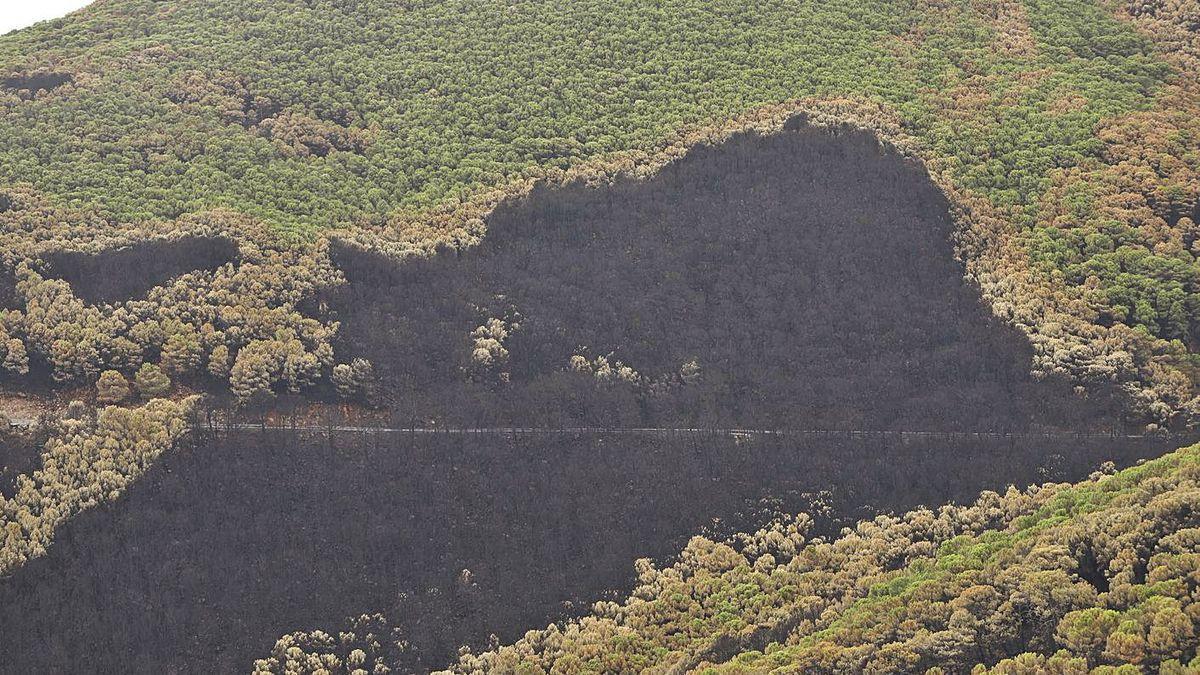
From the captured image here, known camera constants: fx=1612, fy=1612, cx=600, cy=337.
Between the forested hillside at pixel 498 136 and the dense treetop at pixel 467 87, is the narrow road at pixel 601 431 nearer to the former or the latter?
the forested hillside at pixel 498 136

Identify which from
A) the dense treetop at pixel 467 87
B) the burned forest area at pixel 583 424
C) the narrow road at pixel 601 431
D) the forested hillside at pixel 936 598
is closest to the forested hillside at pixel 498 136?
the dense treetop at pixel 467 87

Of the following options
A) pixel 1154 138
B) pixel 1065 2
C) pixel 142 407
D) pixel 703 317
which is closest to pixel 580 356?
pixel 703 317

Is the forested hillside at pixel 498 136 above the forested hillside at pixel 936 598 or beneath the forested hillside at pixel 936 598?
above

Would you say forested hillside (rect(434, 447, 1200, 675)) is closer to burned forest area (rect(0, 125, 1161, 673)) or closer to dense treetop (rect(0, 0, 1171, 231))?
burned forest area (rect(0, 125, 1161, 673))

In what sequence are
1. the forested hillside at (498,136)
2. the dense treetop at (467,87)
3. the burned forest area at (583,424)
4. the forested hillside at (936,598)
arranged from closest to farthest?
the forested hillside at (936,598) → the burned forest area at (583,424) → the forested hillside at (498,136) → the dense treetop at (467,87)

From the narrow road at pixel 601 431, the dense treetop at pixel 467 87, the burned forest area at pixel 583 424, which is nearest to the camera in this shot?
the burned forest area at pixel 583 424

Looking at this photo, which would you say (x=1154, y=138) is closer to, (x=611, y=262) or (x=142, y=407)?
(x=611, y=262)

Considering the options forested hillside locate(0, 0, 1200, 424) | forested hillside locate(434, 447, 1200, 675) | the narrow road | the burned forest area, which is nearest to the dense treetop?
forested hillside locate(0, 0, 1200, 424)

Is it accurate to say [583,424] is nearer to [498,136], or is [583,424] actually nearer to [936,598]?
[936,598]
